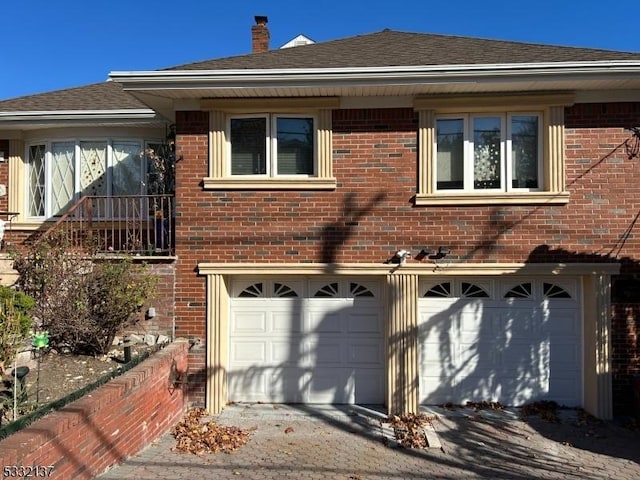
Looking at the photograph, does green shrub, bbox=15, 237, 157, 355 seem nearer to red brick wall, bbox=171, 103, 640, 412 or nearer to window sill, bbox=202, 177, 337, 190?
red brick wall, bbox=171, 103, 640, 412

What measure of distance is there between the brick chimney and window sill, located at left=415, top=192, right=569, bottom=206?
7.52m

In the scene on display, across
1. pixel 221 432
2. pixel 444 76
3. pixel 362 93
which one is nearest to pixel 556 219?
pixel 444 76

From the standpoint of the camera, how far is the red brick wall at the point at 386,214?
22.6 ft

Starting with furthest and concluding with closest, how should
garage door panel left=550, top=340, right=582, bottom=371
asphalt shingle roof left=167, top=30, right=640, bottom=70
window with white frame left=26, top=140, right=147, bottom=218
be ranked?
window with white frame left=26, top=140, right=147, bottom=218 < garage door panel left=550, top=340, right=582, bottom=371 < asphalt shingle roof left=167, top=30, right=640, bottom=70

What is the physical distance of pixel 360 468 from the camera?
529 centimetres

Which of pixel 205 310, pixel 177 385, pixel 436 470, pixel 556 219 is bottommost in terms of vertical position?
pixel 436 470

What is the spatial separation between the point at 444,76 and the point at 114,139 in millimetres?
6176

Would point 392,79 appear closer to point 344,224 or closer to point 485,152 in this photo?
point 485,152

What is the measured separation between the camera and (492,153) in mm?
7141

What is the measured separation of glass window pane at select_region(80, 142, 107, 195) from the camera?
30.3 ft

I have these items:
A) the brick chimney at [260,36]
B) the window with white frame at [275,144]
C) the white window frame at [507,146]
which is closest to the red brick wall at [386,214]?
the white window frame at [507,146]

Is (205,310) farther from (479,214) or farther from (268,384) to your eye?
(479,214)

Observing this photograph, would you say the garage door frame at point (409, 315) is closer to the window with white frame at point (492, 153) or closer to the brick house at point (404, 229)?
the brick house at point (404, 229)

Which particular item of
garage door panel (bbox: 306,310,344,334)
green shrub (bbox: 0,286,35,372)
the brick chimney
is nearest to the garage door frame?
garage door panel (bbox: 306,310,344,334)
